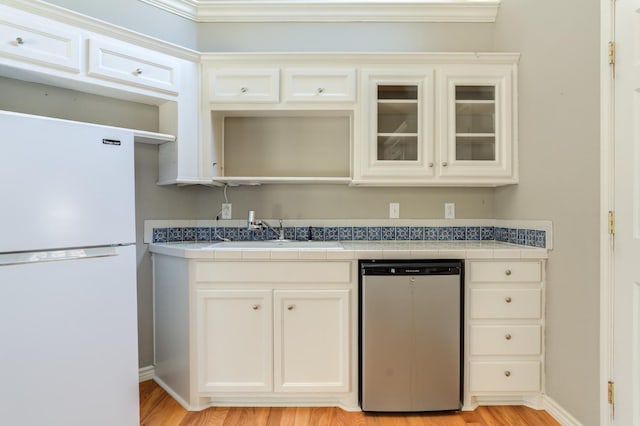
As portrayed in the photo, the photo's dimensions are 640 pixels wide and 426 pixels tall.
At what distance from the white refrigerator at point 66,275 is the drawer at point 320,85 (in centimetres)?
105

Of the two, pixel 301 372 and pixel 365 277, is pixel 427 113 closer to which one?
pixel 365 277

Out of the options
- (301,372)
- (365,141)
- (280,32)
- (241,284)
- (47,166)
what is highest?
(280,32)

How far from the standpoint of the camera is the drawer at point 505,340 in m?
1.99

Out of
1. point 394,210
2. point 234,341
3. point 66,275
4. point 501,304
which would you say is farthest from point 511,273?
point 66,275

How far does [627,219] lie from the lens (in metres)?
1.48

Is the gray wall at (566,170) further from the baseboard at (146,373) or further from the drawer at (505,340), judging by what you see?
the baseboard at (146,373)

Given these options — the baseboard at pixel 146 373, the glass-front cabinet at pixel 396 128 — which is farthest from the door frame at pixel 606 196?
the baseboard at pixel 146 373

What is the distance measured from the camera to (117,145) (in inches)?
65.9

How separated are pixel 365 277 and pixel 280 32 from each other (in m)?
1.93

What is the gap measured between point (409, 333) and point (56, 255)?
5.75ft

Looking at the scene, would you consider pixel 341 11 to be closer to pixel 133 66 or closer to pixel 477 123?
pixel 477 123

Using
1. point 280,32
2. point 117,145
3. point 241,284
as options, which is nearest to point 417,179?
point 241,284

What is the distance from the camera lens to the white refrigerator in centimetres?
140

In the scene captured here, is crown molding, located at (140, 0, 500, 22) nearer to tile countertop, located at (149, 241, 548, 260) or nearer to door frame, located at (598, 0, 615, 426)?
door frame, located at (598, 0, 615, 426)
